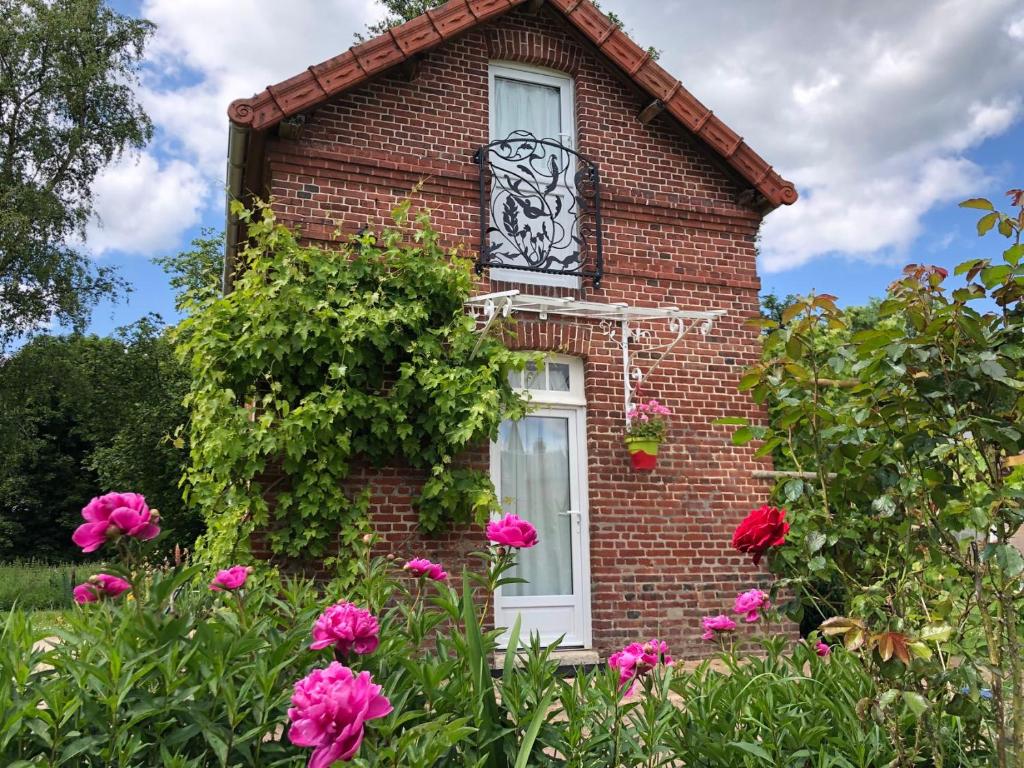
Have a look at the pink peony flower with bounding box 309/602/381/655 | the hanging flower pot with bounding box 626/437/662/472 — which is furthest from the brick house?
the pink peony flower with bounding box 309/602/381/655

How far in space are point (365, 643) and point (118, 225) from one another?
19.0 meters

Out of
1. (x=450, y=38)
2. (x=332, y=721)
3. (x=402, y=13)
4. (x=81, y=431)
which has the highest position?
(x=402, y=13)

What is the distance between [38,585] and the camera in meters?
15.8

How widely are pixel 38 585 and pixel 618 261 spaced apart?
1339cm

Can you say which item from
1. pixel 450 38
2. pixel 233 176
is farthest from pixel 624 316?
pixel 233 176

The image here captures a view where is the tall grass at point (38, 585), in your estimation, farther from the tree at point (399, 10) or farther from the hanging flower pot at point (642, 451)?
the tree at point (399, 10)

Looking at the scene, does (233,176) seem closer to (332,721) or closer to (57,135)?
(332,721)

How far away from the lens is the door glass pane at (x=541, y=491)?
23.6 feet

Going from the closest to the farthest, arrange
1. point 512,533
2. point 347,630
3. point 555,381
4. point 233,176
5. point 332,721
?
point 332,721, point 347,630, point 512,533, point 233,176, point 555,381

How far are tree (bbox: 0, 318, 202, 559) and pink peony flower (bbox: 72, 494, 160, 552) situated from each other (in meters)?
14.5

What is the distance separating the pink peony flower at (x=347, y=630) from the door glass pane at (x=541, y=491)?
5.04 m

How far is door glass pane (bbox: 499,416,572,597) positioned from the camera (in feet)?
23.6

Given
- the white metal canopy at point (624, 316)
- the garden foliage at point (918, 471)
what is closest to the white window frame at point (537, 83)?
the white metal canopy at point (624, 316)

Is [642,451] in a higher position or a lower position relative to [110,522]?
higher
